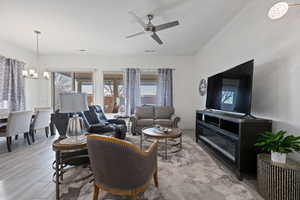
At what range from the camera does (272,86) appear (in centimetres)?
192

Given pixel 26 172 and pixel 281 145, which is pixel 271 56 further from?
pixel 26 172

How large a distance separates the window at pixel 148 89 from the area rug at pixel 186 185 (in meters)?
3.03

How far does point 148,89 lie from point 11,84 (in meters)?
4.26

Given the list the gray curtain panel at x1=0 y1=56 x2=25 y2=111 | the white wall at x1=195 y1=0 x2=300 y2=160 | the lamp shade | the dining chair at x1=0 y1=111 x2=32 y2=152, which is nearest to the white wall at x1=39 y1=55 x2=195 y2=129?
the gray curtain panel at x1=0 y1=56 x2=25 y2=111

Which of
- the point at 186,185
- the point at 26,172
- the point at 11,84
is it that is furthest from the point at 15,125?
the point at 186,185

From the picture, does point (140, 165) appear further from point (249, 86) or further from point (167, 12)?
point (167, 12)

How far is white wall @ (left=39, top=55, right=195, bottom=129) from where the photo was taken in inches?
198

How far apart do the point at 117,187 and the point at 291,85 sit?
2.39 meters

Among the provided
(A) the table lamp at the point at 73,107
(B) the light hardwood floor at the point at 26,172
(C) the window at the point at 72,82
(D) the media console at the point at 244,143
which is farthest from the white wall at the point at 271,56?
(C) the window at the point at 72,82

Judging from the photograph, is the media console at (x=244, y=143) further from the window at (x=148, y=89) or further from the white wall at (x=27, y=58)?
the white wall at (x=27, y=58)

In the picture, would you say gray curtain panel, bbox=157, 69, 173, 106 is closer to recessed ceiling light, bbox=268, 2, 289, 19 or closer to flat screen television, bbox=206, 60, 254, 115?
flat screen television, bbox=206, 60, 254, 115

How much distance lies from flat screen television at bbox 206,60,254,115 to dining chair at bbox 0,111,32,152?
4.39m

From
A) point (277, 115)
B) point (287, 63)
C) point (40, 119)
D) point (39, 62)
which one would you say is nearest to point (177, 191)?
point (277, 115)

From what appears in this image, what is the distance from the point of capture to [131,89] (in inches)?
197
